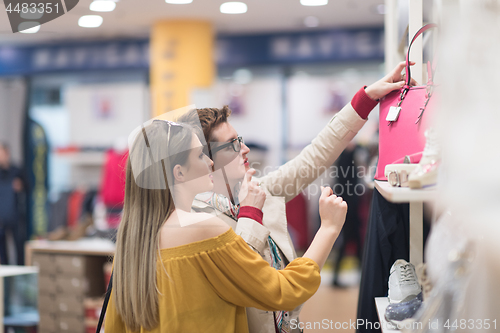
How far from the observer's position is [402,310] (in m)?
1.06

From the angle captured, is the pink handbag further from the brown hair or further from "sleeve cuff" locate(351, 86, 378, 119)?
the brown hair

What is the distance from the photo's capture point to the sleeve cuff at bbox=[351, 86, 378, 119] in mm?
1424

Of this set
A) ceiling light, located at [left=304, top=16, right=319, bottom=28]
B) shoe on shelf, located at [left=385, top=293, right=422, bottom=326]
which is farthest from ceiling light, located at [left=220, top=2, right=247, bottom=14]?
shoe on shelf, located at [left=385, top=293, right=422, bottom=326]

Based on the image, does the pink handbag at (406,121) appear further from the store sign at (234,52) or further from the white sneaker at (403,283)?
the store sign at (234,52)

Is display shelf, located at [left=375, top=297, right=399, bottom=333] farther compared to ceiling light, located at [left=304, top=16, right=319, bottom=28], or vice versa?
ceiling light, located at [left=304, top=16, right=319, bottom=28]

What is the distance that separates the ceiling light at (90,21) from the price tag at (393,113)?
4.17m

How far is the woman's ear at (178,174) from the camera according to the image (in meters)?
1.13

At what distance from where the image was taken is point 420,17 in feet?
4.45

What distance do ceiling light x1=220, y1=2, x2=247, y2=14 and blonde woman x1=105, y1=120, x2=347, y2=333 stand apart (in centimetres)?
350

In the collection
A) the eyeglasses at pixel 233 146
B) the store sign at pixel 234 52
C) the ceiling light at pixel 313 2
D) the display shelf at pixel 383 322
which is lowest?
the display shelf at pixel 383 322

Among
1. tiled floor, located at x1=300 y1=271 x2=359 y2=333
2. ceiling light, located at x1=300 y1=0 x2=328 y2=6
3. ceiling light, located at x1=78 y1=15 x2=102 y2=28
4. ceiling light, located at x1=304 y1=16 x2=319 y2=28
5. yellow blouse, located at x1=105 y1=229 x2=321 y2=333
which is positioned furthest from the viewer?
ceiling light, located at x1=304 y1=16 x2=319 y2=28

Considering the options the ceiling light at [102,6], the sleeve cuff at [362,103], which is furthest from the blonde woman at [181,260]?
the ceiling light at [102,6]

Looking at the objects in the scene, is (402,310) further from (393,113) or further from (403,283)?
(393,113)

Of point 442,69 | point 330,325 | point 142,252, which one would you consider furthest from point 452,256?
point 330,325
